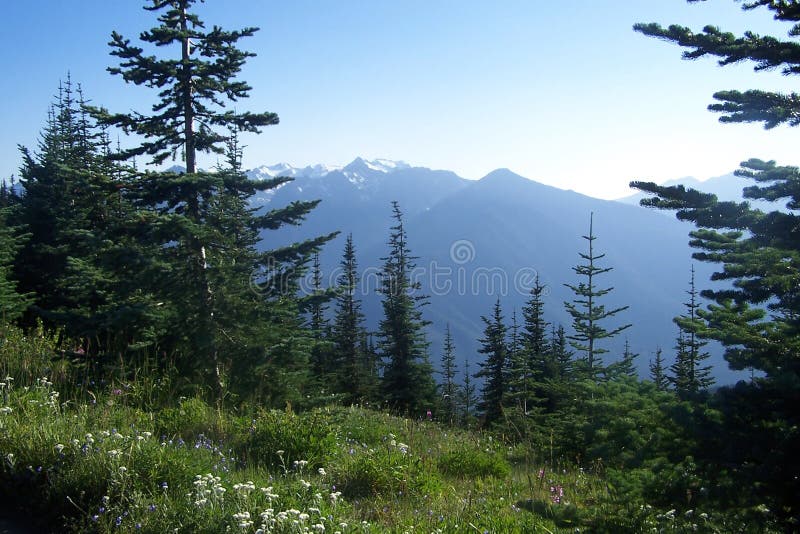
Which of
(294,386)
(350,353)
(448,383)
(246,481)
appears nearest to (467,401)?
(448,383)

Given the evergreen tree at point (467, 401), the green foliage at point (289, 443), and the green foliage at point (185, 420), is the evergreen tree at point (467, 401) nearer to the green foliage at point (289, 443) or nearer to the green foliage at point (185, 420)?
the green foliage at point (185, 420)

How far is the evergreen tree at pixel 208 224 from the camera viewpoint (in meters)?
8.13

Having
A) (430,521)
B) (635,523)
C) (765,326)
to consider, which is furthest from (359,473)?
(765,326)

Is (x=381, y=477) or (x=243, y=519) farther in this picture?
(x=381, y=477)

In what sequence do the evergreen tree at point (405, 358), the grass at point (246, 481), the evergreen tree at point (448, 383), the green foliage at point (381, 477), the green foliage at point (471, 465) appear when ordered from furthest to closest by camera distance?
the evergreen tree at point (448, 383) → the evergreen tree at point (405, 358) → the green foliage at point (471, 465) → the green foliage at point (381, 477) → the grass at point (246, 481)

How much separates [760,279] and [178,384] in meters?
7.21

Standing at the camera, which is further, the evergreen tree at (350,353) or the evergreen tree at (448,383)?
the evergreen tree at (350,353)

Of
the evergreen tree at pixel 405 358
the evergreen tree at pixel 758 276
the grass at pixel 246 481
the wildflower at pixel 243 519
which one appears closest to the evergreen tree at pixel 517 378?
the evergreen tree at pixel 405 358

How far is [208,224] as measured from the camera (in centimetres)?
859

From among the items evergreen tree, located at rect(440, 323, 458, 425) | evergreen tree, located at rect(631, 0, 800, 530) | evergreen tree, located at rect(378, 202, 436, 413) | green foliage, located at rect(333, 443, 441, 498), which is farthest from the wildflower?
evergreen tree, located at rect(378, 202, 436, 413)

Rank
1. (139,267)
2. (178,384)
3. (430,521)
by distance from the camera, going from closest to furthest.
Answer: (430,521) → (178,384) → (139,267)

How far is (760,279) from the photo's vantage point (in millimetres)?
3805

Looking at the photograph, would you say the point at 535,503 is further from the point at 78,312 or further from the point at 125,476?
the point at 78,312

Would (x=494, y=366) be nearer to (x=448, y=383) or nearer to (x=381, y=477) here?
(x=448, y=383)
